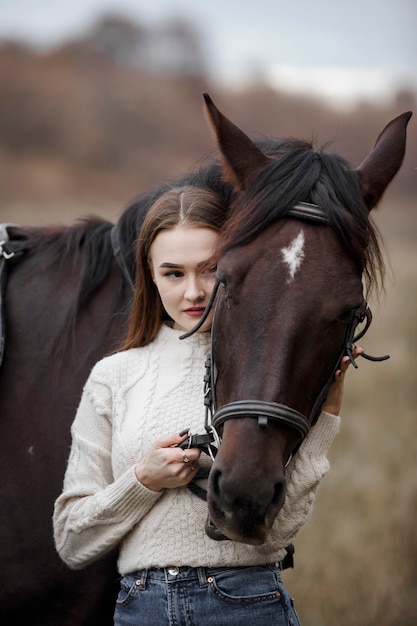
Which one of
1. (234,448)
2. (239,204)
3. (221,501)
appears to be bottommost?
(221,501)

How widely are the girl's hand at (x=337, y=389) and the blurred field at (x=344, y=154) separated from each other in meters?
0.32

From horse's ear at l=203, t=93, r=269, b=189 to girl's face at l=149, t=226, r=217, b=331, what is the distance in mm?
210

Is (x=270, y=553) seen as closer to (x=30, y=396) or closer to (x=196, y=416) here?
(x=196, y=416)

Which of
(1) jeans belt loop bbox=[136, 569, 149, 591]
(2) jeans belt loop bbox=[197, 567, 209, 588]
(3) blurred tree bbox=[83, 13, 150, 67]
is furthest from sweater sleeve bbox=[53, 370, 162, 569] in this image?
(3) blurred tree bbox=[83, 13, 150, 67]

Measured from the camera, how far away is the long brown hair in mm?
2436

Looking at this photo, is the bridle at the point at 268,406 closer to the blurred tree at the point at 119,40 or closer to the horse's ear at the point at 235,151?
the horse's ear at the point at 235,151

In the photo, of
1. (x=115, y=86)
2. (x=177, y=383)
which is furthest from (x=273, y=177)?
(x=115, y=86)

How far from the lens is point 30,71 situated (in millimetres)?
21938

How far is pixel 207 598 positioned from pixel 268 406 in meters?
0.66

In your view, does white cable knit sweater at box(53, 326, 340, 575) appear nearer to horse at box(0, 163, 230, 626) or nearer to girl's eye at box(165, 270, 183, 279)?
girl's eye at box(165, 270, 183, 279)

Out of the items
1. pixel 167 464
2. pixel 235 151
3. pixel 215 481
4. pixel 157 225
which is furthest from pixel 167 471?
pixel 235 151

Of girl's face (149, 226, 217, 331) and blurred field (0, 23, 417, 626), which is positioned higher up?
girl's face (149, 226, 217, 331)

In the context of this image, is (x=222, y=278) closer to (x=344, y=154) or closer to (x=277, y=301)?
(x=277, y=301)

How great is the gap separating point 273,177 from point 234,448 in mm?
836
